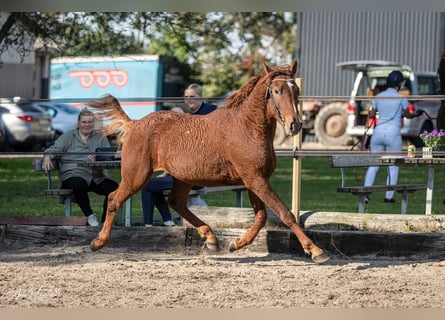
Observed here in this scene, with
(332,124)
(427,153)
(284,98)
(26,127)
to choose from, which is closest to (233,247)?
(284,98)

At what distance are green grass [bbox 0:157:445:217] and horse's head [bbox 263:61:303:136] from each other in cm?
443

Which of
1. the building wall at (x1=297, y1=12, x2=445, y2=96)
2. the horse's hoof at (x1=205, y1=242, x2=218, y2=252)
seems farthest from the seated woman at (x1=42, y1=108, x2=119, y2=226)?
the building wall at (x1=297, y1=12, x2=445, y2=96)

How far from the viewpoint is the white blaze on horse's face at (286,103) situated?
25.6 ft

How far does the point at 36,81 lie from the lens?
38094mm

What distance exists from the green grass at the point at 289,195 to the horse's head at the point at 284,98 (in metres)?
4.43

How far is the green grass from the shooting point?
12.8 meters

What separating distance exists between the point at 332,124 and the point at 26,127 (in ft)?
27.7

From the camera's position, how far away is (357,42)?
32.5 metres

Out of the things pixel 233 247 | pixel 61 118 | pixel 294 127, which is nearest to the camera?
pixel 294 127

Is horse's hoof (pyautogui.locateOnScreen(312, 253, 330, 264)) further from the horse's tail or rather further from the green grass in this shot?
the green grass

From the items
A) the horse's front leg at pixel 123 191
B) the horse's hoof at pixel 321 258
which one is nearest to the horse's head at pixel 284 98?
the horse's hoof at pixel 321 258

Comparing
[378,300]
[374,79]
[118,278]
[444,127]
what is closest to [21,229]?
[118,278]

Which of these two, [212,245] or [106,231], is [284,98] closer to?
[212,245]

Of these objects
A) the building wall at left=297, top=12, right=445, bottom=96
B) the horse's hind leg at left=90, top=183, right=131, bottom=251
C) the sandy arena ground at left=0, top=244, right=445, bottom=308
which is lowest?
the sandy arena ground at left=0, top=244, right=445, bottom=308
